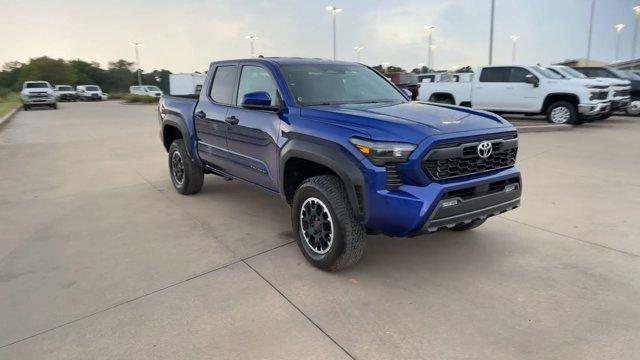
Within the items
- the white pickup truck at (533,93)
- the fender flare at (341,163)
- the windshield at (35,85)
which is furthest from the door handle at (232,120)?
the windshield at (35,85)

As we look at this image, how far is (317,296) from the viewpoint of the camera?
11.2 feet

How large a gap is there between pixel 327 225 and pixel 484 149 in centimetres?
137

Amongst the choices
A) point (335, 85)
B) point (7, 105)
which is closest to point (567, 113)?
point (335, 85)

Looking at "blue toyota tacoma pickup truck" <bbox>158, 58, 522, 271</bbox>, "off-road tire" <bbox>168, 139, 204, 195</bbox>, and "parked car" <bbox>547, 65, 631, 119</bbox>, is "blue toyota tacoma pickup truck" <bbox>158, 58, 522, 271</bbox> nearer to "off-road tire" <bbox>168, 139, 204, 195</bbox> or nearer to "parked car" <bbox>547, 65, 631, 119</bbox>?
→ "off-road tire" <bbox>168, 139, 204, 195</bbox>

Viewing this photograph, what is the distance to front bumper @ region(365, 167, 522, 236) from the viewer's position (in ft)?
10.4

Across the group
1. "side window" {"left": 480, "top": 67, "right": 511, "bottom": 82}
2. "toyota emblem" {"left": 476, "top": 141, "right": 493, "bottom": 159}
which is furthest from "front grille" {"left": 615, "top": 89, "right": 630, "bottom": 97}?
"toyota emblem" {"left": 476, "top": 141, "right": 493, "bottom": 159}

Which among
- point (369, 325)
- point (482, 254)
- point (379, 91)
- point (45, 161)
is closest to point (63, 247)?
point (369, 325)

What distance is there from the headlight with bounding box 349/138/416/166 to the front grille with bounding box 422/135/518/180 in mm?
147

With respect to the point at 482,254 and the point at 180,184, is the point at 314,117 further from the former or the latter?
the point at 180,184

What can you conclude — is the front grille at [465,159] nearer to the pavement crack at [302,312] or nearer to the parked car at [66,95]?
the pavement crack at [302,312]

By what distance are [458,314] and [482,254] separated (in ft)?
3.86

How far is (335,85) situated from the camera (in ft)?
15.0

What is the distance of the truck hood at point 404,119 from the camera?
3314 millimetres

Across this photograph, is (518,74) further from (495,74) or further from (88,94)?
(88,94)
